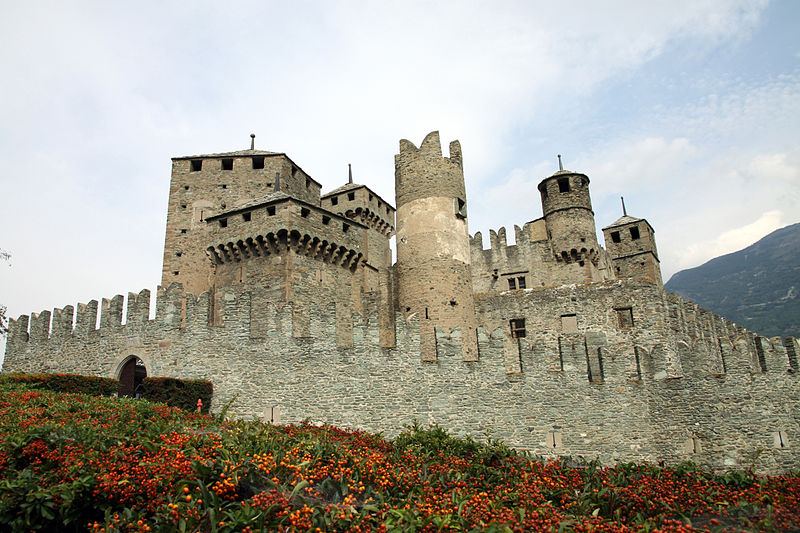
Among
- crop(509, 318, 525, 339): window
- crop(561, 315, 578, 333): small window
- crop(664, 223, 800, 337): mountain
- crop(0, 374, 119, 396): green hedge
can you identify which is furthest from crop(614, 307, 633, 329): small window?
crop(664, 223, 800, 337): mountain

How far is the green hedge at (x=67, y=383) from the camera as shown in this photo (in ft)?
57.1

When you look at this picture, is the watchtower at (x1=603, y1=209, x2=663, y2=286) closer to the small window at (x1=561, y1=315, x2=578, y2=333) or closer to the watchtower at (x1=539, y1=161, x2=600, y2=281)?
the watchtower at (x1=539, y1=161, x2=600, y2=281)

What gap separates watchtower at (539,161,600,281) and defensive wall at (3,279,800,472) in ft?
45.2

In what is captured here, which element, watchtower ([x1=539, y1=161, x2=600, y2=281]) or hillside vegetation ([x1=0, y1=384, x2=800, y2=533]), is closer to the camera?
hillside vegetation ([x1=0, y1=384, x2=800, y2=533])

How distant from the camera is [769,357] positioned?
14969 mm

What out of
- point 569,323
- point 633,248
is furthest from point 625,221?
point 569,323

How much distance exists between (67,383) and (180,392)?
4.16 m

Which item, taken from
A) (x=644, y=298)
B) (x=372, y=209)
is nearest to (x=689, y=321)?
(x=644, y=298)

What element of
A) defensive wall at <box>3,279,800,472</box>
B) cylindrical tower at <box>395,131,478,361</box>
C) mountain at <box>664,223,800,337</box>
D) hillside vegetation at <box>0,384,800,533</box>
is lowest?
hillside vegetation at <box>0,384,800,533</box>

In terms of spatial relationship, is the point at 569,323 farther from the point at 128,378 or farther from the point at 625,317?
the point at 128,378

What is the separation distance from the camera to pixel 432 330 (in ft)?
73.4

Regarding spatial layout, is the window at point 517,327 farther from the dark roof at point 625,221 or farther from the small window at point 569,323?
the dark roof at point 625,221

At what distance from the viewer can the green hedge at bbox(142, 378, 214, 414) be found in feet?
54.1

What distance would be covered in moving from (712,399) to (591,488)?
545 centimetres
